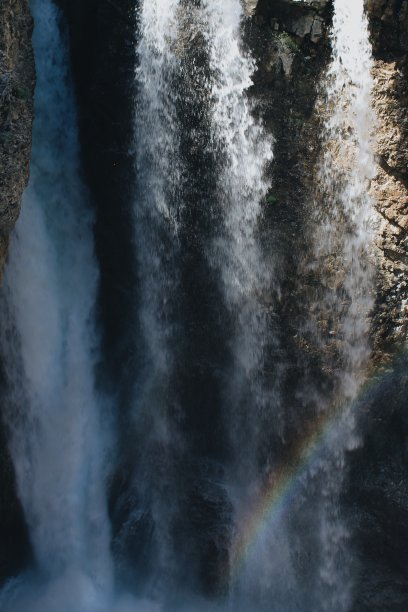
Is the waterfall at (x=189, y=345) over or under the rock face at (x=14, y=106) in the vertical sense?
under

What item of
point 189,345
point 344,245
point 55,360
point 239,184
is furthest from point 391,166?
point 55,360

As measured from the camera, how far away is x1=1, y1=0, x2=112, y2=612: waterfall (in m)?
8.58

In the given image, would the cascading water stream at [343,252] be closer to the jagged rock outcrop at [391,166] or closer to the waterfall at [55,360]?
the jagged rock outcrop at [391,166]

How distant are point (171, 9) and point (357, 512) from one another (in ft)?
24.2

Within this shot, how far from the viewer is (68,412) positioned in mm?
9141

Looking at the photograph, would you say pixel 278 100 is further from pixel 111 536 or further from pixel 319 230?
pixel 111 536

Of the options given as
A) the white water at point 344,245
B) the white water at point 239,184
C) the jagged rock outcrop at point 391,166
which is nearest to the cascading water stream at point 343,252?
the white water at point 344,245

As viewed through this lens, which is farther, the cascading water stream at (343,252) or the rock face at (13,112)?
the cascading water stream at (343,252)

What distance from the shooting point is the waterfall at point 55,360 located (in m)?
8.58

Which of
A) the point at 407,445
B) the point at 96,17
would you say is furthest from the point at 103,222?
the point at 407,445

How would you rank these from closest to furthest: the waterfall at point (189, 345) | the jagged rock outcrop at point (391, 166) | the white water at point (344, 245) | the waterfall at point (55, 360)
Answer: the jagged rock outcrop at point (391, 166) < the white water at point (344, 245) < the waterfall at point (189, 345) < the waterfall at point (55, 360)

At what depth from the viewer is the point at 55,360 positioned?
902 cm

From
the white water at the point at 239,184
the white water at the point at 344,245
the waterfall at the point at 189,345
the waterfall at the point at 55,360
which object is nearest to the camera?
the white water at the point at 344,245

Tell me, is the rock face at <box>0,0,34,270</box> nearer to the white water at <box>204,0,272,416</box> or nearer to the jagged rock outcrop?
the white water at <box>204,0,272,416</box>
